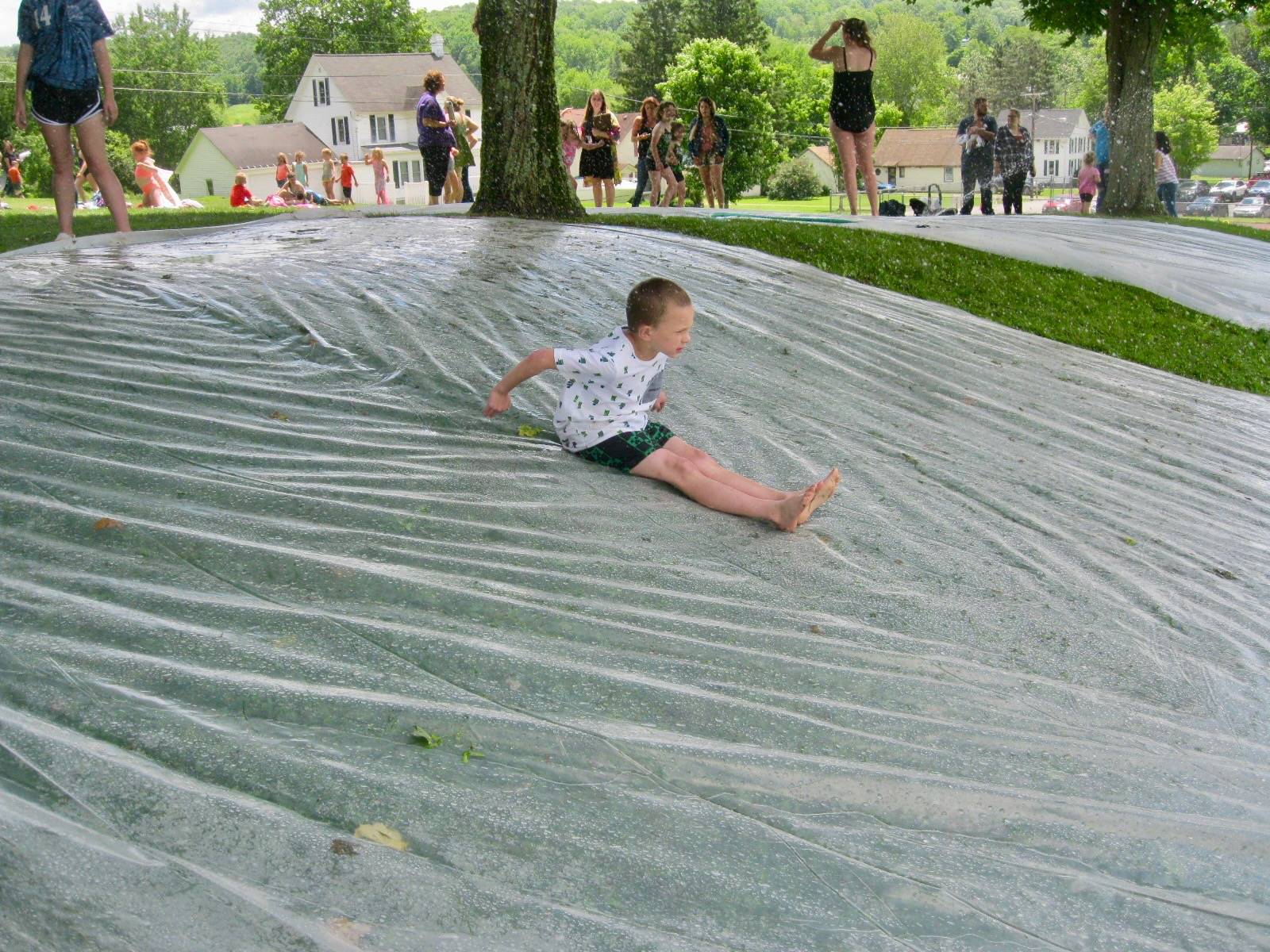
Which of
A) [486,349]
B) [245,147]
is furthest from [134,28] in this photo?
[486,349]

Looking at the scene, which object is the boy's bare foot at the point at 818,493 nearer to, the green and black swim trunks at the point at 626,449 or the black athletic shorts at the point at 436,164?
the green and black swim trunks at the point at 626,449

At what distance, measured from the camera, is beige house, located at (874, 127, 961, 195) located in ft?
316

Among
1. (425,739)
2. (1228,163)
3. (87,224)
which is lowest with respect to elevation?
(425,739)

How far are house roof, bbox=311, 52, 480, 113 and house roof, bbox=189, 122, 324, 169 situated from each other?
103 inches

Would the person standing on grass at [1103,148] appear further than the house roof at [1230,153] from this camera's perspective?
No

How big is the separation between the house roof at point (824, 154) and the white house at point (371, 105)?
98.8 feet

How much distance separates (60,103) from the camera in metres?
7.80

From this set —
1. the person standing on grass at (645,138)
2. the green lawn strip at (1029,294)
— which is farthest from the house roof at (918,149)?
the green lawn strip at (1029,294)

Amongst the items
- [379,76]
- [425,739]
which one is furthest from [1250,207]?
[425,739]

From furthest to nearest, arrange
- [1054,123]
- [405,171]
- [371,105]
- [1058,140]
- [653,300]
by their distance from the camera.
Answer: [1058,140], [1054,123], [405,171], [371,105], [653,300]

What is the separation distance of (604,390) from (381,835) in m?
2.48

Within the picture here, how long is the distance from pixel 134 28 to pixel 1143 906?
11489 cm

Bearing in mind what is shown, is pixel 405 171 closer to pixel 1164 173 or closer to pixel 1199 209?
pixel 1199 209

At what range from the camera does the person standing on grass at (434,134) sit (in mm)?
14133
